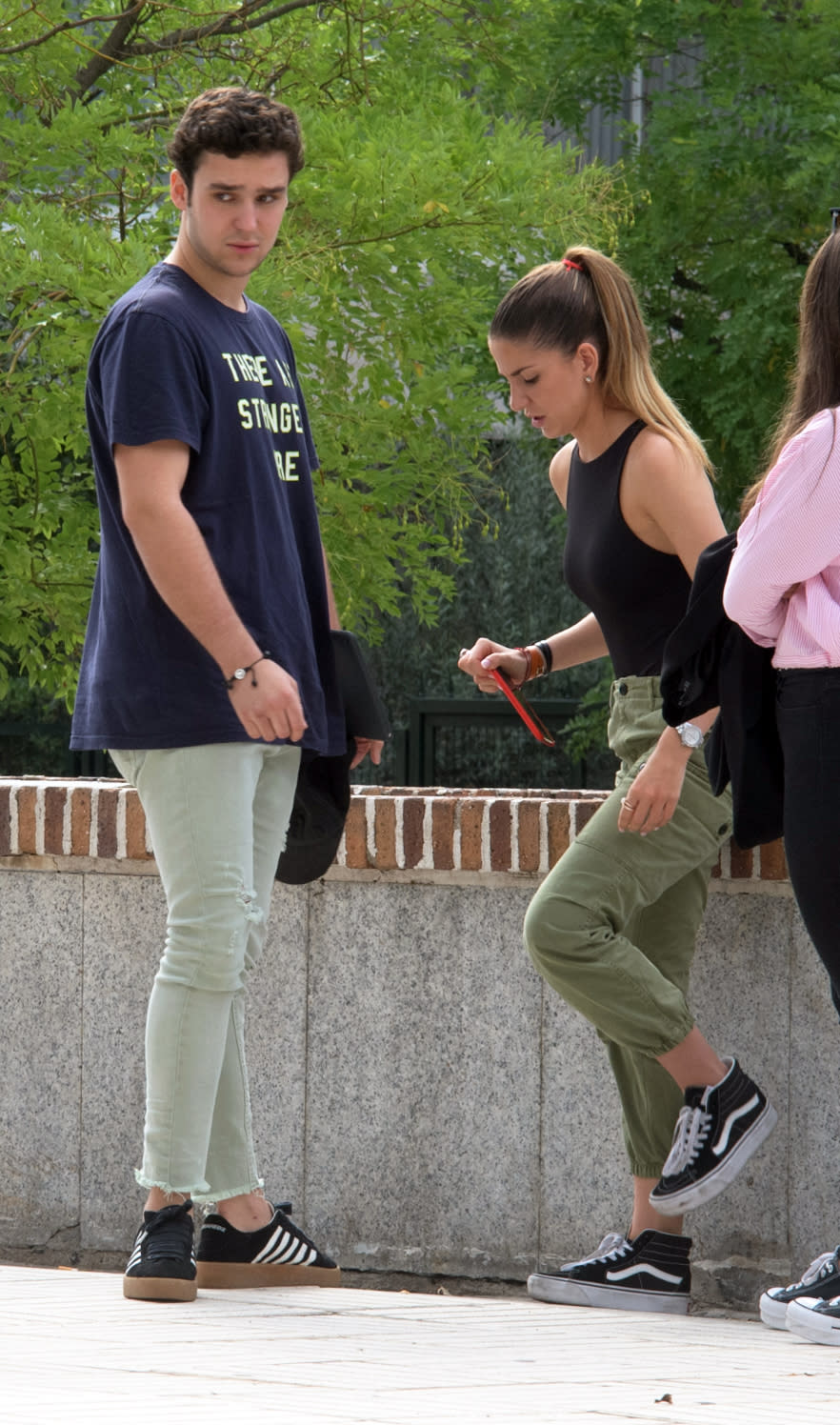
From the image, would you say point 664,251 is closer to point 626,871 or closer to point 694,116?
point 694,116

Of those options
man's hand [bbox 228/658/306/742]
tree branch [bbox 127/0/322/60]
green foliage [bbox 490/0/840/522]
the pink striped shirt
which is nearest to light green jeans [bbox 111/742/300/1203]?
man's hand [bbox 228/658/306/742]

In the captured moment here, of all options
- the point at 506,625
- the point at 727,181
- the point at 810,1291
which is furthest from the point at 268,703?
the point at 506,625

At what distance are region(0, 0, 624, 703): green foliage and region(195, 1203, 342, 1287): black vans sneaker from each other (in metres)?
3.39

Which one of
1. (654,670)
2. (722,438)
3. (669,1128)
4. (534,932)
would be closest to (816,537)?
(654,670)

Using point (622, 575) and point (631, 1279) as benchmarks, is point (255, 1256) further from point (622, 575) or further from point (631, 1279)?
point (622, 575)

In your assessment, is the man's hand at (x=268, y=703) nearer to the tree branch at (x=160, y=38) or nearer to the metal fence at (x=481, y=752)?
the tree branch at (x=160, y=38)

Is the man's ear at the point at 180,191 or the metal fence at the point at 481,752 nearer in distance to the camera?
the man's ear at the point at 180,191

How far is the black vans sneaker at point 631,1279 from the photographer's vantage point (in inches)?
153

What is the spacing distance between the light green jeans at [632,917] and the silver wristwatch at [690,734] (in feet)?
0.39

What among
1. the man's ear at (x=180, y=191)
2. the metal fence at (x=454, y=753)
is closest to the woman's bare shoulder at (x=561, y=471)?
the man's ear at (x=180, y=191)

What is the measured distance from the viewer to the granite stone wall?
4.33 meters

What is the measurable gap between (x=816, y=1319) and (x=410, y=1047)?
153cm

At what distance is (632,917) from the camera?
4012mm

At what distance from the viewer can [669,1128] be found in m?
3.92
